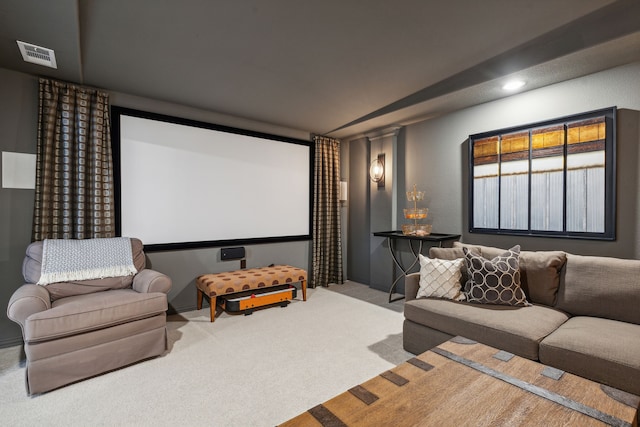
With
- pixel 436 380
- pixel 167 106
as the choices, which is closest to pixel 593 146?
pixel 436 380

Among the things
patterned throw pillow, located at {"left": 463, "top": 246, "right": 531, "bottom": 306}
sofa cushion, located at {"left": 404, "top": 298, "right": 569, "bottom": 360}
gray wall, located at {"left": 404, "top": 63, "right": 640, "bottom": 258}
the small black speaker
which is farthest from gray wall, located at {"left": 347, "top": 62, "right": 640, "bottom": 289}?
the small black speaker

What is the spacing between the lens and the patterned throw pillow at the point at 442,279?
8.56 ft

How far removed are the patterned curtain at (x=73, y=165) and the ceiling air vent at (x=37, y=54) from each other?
12.6 inches

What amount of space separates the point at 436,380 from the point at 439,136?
127 inches

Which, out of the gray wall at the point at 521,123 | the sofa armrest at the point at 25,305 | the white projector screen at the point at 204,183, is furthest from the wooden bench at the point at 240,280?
the gray wall at the point at 521,123

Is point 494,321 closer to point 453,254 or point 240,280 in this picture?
point 453,254

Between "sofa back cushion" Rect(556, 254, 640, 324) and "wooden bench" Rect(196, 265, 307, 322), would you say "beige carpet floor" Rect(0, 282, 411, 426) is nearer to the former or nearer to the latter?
"wooden bench" Rect(196, 265, 307, 322)

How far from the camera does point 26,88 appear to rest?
2.86m

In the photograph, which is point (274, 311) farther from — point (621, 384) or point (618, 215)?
point (618, 215)

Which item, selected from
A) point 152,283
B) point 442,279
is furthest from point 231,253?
point 442,279

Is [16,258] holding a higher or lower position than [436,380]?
higher

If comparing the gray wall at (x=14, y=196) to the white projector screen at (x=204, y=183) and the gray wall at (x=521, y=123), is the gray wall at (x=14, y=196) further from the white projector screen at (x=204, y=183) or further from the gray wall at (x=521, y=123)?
the gray wall at (x=521, y=123)

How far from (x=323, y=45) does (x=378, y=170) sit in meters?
2.51

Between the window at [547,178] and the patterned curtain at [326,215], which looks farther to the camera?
the patterned curtain at [326,215]
